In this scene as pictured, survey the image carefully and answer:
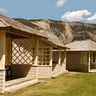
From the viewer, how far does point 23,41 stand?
1772cm

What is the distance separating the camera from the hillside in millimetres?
101625

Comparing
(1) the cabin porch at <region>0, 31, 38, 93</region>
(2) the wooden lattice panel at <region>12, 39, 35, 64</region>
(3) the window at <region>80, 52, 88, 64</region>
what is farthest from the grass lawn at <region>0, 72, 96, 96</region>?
(3) the window at <region>80, 52, 88, 64</region>

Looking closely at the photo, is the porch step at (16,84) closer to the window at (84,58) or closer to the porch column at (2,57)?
the porch column at (2,57)

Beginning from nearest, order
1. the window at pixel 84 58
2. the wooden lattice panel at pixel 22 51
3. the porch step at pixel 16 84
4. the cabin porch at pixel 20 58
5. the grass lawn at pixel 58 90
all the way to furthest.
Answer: the grass lawn at pixel 58 90 < the porch step at pixel 16 84 < the cabin porch at pixel 20 58 < the wooden lattice panel at pixel 22 51 < the window at pixel 84 58

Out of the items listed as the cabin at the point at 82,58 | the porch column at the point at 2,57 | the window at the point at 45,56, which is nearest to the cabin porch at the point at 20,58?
the window at the point at 45,56

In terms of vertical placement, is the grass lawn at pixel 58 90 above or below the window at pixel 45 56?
below

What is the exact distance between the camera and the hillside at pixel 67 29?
10162 cm

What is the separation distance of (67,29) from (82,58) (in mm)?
87350

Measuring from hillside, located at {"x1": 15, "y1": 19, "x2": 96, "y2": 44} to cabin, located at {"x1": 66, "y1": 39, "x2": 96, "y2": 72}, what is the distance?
6784 centimetres

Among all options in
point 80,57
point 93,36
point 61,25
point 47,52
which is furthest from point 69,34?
point 47,52

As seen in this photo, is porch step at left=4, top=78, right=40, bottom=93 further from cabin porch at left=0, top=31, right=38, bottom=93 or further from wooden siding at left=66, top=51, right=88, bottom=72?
wooden siding at left=66, top=51, right=88, bottom=72

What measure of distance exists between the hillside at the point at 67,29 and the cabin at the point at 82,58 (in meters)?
67.8

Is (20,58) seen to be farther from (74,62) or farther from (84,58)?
(74,62)

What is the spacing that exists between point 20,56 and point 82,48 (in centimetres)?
1257
